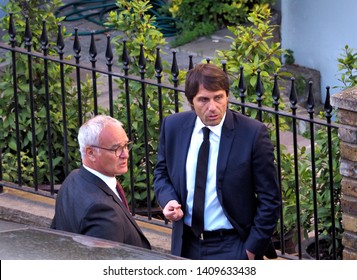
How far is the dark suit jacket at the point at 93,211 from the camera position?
457 centimetres

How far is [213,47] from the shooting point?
38.2ft

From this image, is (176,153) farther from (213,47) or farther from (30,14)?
(213,47)

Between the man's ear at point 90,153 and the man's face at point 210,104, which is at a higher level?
the man's face at point 210,104

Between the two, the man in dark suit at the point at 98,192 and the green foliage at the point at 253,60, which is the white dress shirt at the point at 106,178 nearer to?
the man in dark suit at the point at 98,192

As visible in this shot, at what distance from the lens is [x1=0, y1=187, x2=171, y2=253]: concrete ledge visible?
21.0 feet

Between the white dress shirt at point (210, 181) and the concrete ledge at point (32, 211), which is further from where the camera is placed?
the concrete ledge at point (32, 211)

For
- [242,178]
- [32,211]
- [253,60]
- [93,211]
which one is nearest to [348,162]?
[242,178]

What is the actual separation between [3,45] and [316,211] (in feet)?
7.13

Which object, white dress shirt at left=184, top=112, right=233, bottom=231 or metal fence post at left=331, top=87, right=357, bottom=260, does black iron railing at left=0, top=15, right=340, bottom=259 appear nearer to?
metal fence post at left=331, top=87, right=357, bottom=260

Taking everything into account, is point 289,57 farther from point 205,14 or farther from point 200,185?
point 200,185

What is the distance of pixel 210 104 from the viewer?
4961 millimetres

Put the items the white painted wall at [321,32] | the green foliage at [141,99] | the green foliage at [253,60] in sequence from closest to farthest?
the green foliage at [253,60] → the green foliage at [141,99] → the white painted wall at [321,32]

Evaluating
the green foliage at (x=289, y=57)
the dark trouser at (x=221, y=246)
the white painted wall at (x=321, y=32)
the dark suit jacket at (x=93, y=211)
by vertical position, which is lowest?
the green foliage at (x=289, y=57)

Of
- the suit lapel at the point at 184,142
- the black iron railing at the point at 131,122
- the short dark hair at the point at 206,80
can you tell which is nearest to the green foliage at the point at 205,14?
the black iron railing at the point at 131,122
